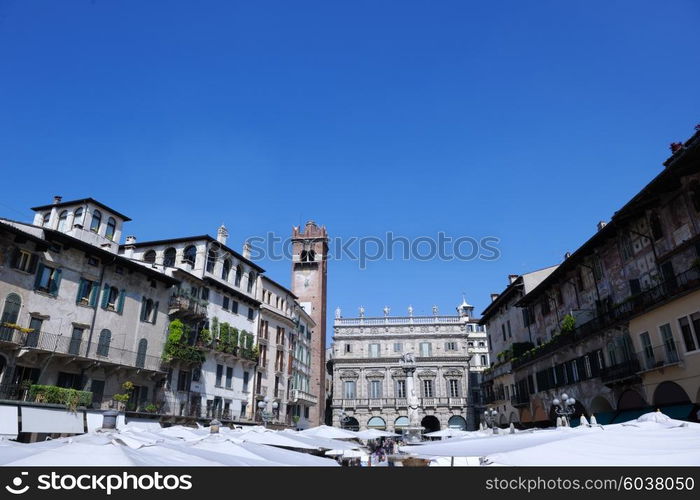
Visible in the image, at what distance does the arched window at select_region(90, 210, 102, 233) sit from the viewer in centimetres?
3488

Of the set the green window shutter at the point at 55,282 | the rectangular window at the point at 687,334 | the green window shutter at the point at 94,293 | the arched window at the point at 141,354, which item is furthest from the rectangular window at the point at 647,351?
the green window shutter at the point at 55,282

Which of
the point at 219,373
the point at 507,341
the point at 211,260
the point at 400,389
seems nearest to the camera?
the point at 219,373

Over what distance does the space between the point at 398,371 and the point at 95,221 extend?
47285 millimetres

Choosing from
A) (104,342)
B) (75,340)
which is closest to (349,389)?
(104,342)

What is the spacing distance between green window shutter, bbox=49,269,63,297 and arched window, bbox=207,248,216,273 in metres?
13.4

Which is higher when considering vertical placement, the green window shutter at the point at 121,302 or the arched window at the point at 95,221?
the arched window at the point at 95,221

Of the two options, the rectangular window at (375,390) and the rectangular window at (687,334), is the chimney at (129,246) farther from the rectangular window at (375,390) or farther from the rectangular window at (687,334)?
the rectangular window at (375,390)

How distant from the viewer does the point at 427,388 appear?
226 ft

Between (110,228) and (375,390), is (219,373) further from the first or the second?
(375,390)

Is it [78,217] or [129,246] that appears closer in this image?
[78,217]

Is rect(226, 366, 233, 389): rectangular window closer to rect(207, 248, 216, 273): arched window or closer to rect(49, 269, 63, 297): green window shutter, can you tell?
rect(207, 248, 216, 273): arched window

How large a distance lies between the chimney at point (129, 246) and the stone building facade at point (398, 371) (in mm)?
36746

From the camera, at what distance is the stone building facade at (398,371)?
6706 cm
